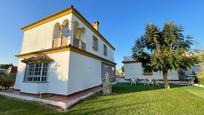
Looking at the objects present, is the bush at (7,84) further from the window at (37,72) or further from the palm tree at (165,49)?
the palm tree at (165,49)

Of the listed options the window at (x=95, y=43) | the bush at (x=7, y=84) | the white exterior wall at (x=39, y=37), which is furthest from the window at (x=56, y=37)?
the bush at (x=7, y=84)

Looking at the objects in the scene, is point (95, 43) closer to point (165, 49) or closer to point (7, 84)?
point (165, 49)

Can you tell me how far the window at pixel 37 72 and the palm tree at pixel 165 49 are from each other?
10256 millimetres

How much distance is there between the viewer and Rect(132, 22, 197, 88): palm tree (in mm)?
12500

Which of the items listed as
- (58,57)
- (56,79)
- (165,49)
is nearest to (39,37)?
(58,57)

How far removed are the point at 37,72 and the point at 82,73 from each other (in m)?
3.72

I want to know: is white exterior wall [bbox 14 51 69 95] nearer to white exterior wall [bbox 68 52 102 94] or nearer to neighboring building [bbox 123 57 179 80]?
white exterior wall [bbox 68 52 102 94]

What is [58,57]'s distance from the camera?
942 cm

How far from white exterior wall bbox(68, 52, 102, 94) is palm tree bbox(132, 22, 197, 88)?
5717 millimetres

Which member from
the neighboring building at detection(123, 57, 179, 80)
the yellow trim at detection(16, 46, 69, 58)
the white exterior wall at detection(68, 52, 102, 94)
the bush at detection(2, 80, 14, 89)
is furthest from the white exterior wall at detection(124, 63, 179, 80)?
the bush at detection(2, 80, 14, 89)

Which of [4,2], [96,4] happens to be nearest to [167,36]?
[96,4]

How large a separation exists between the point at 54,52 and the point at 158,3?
12.3 m

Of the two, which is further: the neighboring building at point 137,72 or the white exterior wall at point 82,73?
the neighboring building at point 137,72

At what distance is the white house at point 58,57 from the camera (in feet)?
29.4
